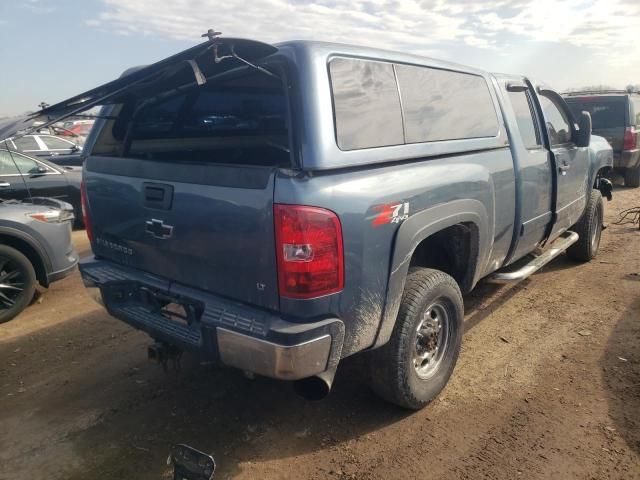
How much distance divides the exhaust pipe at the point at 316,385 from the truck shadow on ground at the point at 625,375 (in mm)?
1736

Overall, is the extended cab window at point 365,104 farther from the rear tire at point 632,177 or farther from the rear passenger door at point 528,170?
the rear tire at point 632,177

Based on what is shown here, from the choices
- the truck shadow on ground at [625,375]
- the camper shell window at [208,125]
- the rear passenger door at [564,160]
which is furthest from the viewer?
the rear passenger door at [564,160]

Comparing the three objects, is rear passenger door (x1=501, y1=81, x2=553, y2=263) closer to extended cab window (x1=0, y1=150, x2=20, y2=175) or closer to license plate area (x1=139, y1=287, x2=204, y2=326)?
license plate area (x1=139, y1=287, x2=204, y2=326)

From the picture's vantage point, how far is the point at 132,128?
3424 millimetres

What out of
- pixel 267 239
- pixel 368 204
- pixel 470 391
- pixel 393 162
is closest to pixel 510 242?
pixel 470 391

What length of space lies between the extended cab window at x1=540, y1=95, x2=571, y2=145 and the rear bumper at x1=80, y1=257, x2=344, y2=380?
325 cm

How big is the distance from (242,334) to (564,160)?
11.9 feet

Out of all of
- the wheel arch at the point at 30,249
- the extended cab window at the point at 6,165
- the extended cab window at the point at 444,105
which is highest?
the extended cab window at the point at 444,105

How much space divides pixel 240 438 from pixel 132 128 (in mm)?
2159

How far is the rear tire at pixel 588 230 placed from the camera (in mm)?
5625

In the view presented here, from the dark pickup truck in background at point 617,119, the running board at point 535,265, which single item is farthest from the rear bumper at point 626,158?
the running board at point 535,265

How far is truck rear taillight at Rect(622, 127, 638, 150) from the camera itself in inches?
394

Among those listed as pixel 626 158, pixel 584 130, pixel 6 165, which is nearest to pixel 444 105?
pixel 584 130

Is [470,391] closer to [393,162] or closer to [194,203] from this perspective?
[393,162]
